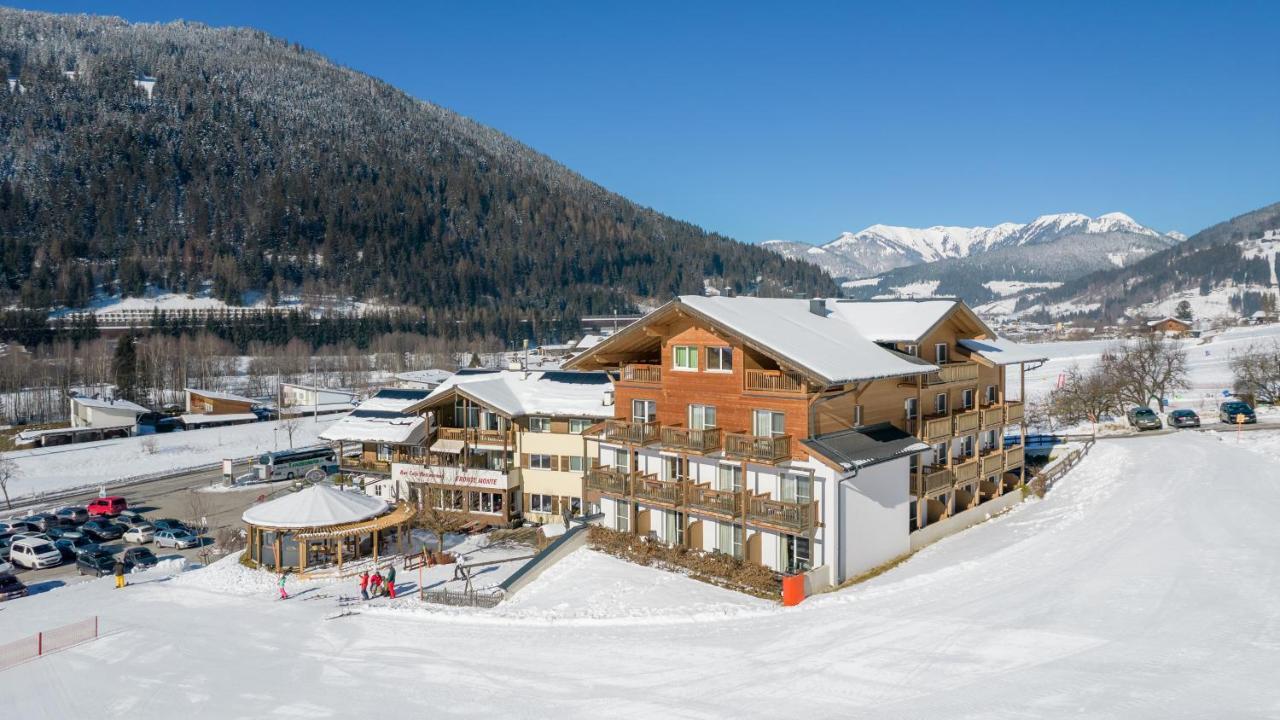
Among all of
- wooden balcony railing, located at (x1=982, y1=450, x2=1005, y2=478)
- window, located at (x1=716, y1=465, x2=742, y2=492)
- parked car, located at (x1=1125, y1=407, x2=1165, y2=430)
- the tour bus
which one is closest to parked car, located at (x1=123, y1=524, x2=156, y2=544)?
the tour bus

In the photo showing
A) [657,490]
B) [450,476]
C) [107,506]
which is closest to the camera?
[657,490]

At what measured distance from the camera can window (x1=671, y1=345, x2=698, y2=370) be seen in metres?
29.6

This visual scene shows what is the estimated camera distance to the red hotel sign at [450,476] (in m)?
38.3

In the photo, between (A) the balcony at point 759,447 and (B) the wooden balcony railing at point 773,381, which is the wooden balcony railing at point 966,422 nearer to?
(B) the wooden balcony railing at point 773,381

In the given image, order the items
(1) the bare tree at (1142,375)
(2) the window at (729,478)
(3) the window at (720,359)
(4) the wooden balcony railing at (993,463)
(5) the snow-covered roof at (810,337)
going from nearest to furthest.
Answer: (5) the snow-covered roof at (810,337), (2) the window at (729,478), (3) the window at (720,359), (4) the wooden balcony railing at (993,463), (1) the bare tree at (1142,375)

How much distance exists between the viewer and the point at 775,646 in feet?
64.3

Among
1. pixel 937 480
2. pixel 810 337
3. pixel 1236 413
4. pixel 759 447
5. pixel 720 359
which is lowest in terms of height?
pixel 937 480

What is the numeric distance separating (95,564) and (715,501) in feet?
95.3

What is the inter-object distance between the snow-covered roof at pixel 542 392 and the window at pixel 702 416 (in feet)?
25.6

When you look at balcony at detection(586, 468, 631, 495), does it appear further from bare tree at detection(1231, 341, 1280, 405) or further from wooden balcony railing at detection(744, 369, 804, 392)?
bare tree at detection(1231, 341, 1280, 405)

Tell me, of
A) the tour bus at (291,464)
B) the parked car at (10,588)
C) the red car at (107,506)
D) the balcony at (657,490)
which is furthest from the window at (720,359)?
the red car at (107,506)

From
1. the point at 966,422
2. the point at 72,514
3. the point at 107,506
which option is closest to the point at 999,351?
the point at 966,422

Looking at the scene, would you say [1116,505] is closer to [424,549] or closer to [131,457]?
[424,549]

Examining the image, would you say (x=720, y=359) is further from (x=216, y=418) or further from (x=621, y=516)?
(x=216, y=418)
